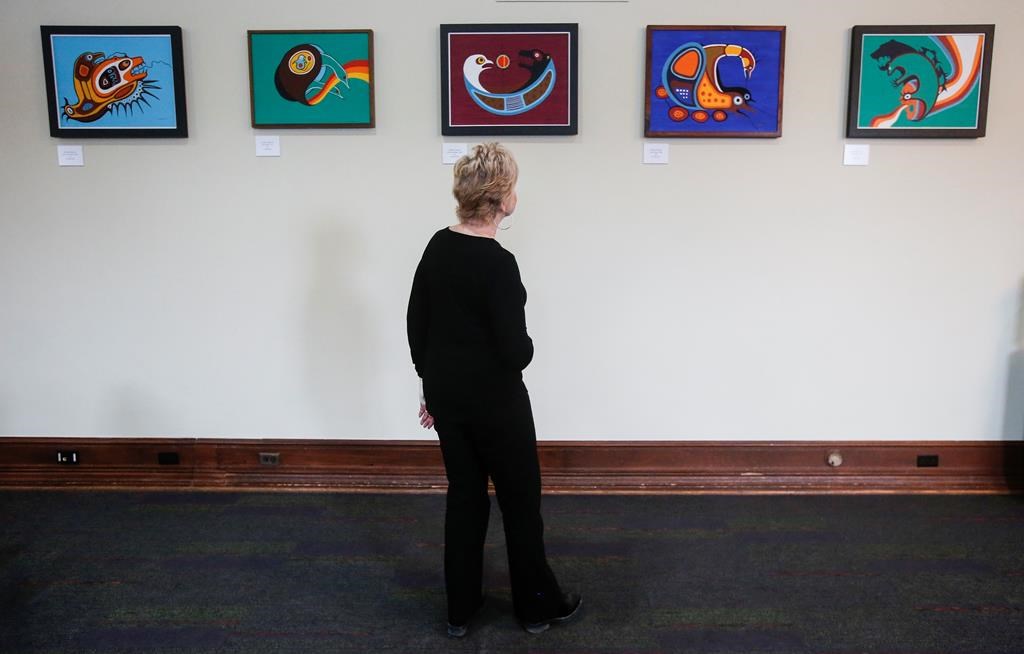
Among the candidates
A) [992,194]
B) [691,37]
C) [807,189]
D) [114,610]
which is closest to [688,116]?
[691,37]

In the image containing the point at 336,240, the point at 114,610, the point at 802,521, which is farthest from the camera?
the point at 336,240

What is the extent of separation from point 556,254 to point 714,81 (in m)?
0.93

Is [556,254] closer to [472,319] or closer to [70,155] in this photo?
[472,319]

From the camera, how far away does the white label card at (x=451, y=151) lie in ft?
9.56

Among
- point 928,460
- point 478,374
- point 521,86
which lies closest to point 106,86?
point 521,86

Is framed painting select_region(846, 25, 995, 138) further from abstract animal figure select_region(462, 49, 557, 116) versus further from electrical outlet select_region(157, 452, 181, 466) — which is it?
electrical outlet select_region(157, 452, 181, 466)

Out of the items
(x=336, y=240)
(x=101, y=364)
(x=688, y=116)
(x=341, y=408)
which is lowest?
(x=341, y=408)

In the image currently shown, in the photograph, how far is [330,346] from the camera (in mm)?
3061

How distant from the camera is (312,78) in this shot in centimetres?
287

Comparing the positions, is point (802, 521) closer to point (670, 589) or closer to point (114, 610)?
point (670, 589)

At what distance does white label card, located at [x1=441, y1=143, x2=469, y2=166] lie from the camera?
2914 millimetres

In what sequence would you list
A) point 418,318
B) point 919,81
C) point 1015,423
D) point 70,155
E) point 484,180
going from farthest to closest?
point 1015,423 < point 70,155 < point 919,81 < point 418,318 < point 484,180

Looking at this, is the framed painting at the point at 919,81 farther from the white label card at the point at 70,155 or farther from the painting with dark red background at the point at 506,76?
the white label card at the point at 70,155

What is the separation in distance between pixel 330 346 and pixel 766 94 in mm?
2087
